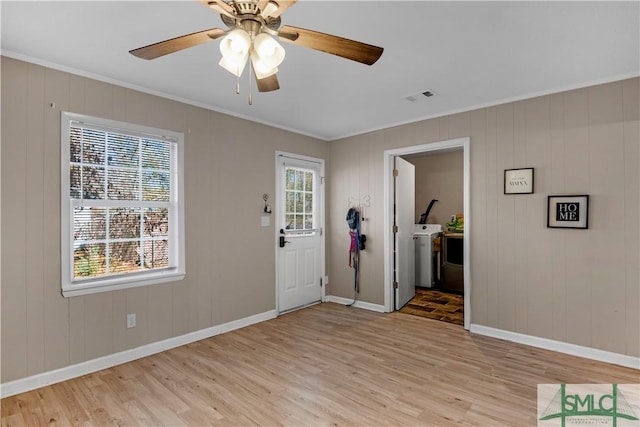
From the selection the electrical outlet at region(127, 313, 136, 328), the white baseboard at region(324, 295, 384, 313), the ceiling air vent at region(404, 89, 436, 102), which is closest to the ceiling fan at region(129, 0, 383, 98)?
the ceiling air vent at region(404, 89, 436, 102)

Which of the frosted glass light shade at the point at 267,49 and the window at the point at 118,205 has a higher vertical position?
the frosted glass light shade at the point at 267,49

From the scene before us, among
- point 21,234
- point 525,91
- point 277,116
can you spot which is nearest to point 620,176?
point 525,91

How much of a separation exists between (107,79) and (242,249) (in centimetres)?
209

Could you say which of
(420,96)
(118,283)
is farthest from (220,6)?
(118,283)

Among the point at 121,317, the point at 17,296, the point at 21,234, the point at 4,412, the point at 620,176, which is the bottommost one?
the point at 4,412

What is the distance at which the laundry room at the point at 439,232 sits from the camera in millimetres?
5391

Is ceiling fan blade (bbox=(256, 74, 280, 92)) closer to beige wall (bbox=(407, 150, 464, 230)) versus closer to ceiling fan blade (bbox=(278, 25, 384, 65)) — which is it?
ceiling fan blade (bbox=(278, 25, 384, 65))

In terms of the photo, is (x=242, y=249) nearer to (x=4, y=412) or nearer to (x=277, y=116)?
(x=277, y=116)

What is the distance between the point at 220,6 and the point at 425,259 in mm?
5258

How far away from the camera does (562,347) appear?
3.19m

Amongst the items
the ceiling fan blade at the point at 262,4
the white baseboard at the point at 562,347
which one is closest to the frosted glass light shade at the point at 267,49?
the ceiling fan blade at the point at 262,4

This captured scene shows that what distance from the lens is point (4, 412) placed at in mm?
2248

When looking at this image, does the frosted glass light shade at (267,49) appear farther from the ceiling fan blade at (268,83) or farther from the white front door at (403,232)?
the white front door at (403,232)

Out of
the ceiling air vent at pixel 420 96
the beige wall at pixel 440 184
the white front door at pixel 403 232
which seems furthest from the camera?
the beige wall at pixel 440 184
